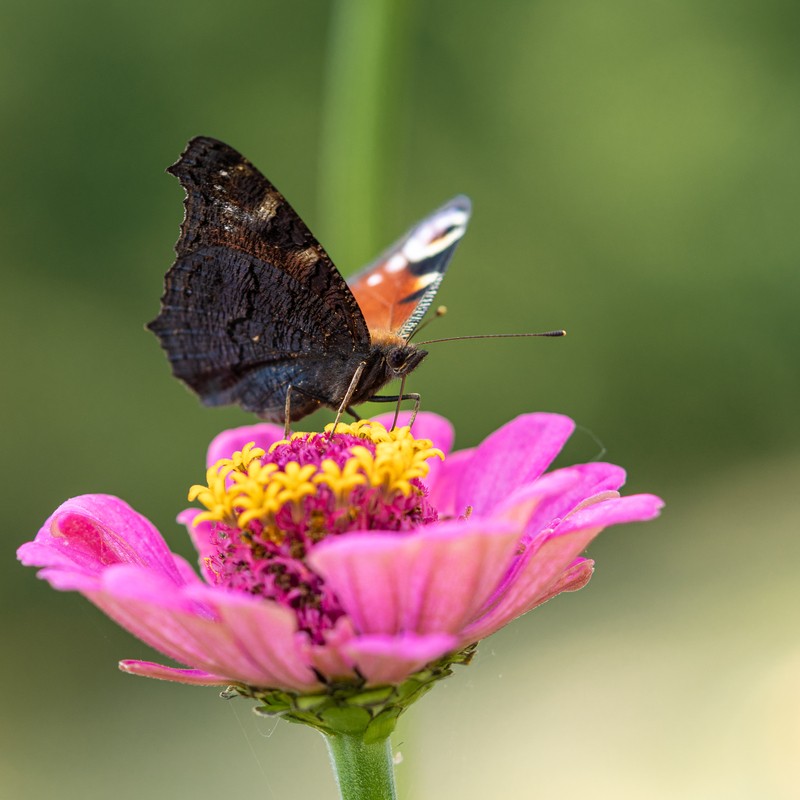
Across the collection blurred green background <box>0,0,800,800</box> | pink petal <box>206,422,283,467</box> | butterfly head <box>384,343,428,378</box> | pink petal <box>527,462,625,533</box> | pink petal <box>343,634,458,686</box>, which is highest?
blurred green background <box>0,0,800,800</box>

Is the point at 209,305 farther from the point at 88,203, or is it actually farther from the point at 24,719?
the point at 88,203

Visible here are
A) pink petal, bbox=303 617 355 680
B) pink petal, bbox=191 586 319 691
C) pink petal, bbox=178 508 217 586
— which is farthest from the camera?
pink petal, bbox=178 508 217 586

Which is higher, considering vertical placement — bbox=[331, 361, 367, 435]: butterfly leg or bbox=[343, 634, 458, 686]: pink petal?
bbox=[331, 361, 367, 435]: butterfly leg

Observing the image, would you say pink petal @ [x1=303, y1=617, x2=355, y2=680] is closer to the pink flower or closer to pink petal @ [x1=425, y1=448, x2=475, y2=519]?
the pink flower

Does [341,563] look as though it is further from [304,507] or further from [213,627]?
[304,507]

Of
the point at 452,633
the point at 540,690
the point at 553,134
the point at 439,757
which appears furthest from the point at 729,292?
the point at 452,633

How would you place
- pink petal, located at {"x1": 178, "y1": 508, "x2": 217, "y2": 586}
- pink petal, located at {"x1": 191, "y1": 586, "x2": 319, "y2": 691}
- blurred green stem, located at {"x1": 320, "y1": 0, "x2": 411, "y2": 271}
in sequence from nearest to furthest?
pink petal, located at {"x1": 191, "y1": 586, "x2": 319, "y2": 691} < pink petal, located at {"x1": 178, "y1": 508, "x2": 217, "y2": 586} < blurred green stem, located at {"x1": 320, "y1": 0, "x2": 411, "y2": 271}

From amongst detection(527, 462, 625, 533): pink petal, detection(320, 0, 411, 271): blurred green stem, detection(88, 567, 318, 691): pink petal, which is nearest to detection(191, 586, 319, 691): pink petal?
detection(88, 567, 318, 691): pink petal

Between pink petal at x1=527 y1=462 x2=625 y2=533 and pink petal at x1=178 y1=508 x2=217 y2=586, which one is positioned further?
pink petal at x1=178 y1=508 x2=217 y2=586
